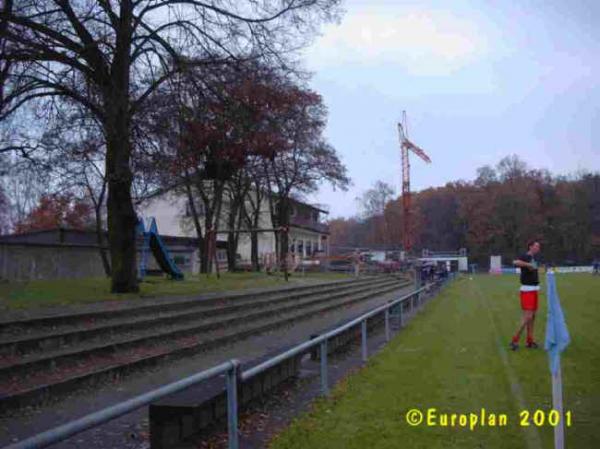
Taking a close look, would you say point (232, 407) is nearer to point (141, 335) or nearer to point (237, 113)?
point (141, 335)

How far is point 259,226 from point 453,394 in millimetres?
60812

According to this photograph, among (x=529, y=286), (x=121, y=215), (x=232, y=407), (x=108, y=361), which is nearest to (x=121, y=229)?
(x=121, y=215)

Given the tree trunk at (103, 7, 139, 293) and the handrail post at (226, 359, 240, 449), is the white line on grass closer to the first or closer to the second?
the handrail post at (226, 359, 240, 449)

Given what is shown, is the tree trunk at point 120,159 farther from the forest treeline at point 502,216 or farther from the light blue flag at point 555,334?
the forest treeline at point 502,216

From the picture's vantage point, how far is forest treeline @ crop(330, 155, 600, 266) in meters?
→ 107

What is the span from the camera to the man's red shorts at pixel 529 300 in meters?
12.5

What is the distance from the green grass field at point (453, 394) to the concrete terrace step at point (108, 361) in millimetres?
2982

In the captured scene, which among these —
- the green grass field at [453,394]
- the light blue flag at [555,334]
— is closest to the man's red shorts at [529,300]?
the green grass field at [453,394]

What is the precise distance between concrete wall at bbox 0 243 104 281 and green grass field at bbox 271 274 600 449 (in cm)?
1875

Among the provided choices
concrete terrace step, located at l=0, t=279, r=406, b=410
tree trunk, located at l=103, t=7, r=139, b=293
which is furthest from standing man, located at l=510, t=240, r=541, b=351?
tree trunk, located at l=103, t=7, r=139, b=293

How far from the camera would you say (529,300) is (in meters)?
12.6

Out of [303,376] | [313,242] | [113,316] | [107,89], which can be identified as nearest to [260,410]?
[303,376]

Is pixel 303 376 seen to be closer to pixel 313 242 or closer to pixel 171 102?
pixel 171 102

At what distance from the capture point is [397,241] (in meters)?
120
